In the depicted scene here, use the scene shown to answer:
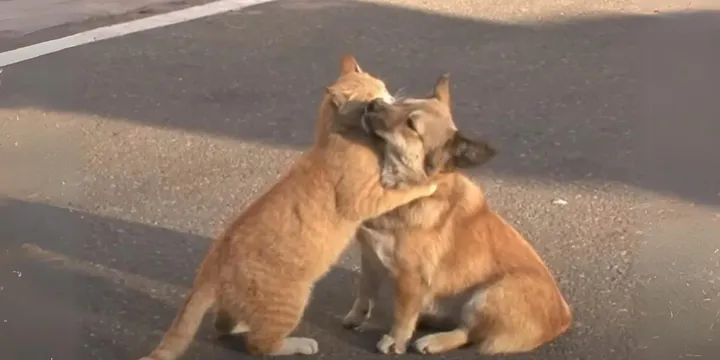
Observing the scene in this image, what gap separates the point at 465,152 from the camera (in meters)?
4.59

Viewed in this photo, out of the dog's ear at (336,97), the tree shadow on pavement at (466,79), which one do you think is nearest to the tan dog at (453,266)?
the dog's ear at (336,97)

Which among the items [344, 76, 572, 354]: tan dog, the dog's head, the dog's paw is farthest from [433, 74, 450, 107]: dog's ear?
the dog's paw

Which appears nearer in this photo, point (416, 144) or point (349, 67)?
point (416, 144)

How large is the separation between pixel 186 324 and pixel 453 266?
44.7 inches

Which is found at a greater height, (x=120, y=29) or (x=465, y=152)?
(x=465, y=152)

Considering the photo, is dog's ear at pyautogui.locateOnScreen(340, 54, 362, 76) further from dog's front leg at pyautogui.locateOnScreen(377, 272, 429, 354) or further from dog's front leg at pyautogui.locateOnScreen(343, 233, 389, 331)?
dog's front leg at pyautogui.locateOnScreen(377, 272, 429, 354)

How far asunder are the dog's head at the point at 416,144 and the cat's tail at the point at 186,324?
86 cm

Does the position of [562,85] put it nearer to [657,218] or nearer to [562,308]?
[657,218]

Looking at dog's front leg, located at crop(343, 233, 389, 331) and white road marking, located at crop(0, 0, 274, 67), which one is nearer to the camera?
dog's front leg, located at crop(343, 233, 389, 331)

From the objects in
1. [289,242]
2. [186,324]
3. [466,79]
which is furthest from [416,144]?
[466,79]

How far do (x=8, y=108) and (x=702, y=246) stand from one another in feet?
16.5

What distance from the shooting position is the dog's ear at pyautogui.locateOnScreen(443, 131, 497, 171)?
4.55 meters

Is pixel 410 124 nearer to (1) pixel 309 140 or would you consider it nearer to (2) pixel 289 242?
(2) pixel 289 242

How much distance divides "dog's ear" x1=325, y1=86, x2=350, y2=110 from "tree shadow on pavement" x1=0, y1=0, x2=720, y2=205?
2.41 m
